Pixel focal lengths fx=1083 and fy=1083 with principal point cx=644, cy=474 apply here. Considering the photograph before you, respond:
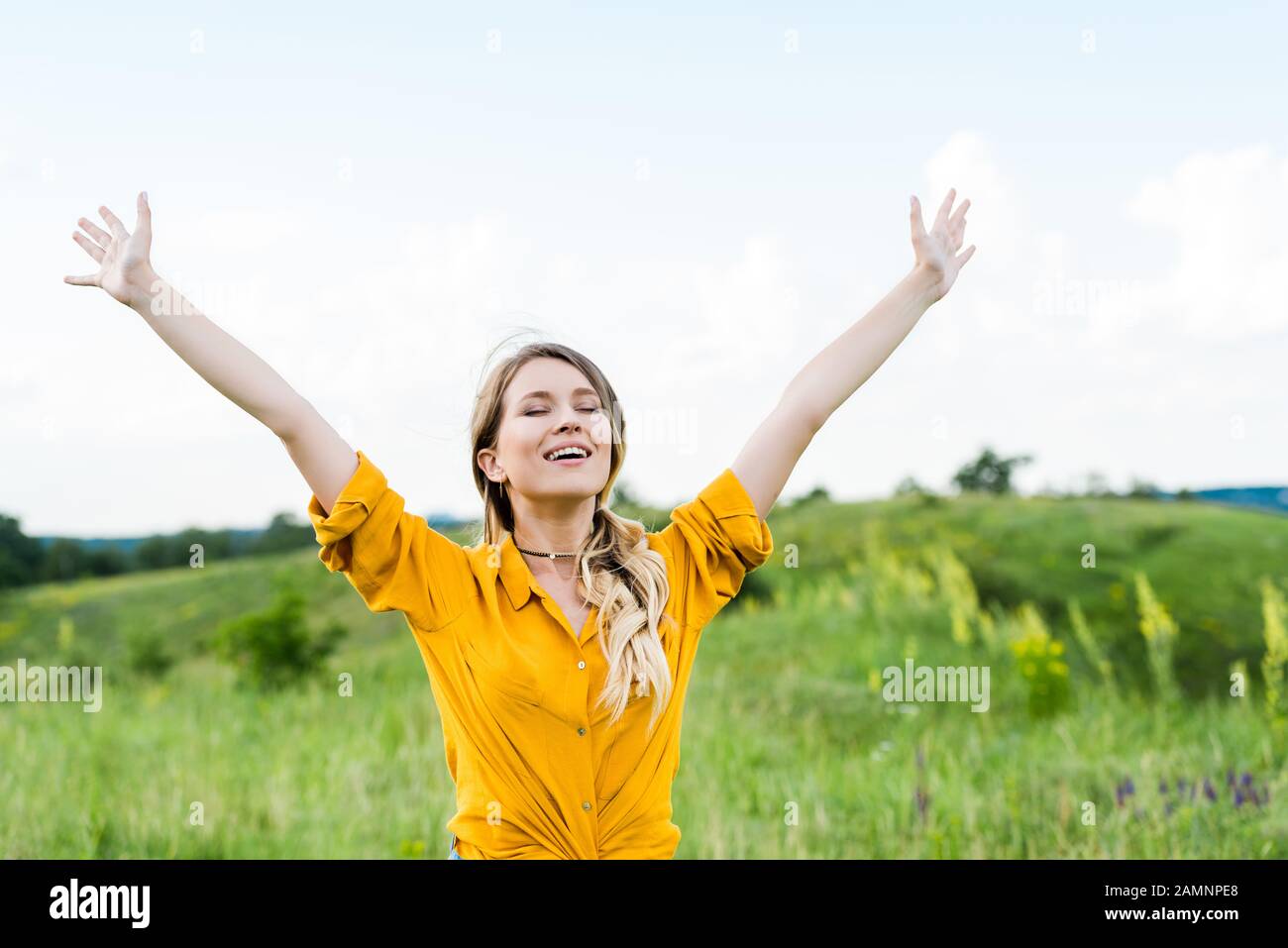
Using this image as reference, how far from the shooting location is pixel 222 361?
224 centimetres

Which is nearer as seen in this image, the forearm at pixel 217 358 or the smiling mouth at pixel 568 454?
the forearm at pixel 217 358

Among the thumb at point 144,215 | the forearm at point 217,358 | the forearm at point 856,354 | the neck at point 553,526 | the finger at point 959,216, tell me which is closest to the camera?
the forearm at point 217,358

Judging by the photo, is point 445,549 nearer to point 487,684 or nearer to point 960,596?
point 487,684

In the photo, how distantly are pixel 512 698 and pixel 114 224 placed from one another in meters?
1.35

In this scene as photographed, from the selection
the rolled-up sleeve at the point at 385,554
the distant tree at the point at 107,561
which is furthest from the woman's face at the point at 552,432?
the distant tree at the point at 107,561

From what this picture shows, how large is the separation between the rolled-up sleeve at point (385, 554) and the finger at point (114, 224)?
693 millimetres

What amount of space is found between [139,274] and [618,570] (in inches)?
48.2

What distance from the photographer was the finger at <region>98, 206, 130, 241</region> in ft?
7.69

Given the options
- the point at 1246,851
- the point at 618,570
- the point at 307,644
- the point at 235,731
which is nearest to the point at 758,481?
the point at 618,570

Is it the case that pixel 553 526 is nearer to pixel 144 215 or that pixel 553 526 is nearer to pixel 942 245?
pixel 144 215

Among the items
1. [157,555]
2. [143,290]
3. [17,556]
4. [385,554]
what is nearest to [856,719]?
[385,554]

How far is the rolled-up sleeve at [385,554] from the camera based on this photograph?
228 cm

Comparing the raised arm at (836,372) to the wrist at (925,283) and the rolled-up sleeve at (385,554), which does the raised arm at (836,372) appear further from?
the rolled-up sleeve at (385,554)

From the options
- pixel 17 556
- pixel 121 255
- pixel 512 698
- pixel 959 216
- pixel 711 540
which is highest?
pixel 17 556
